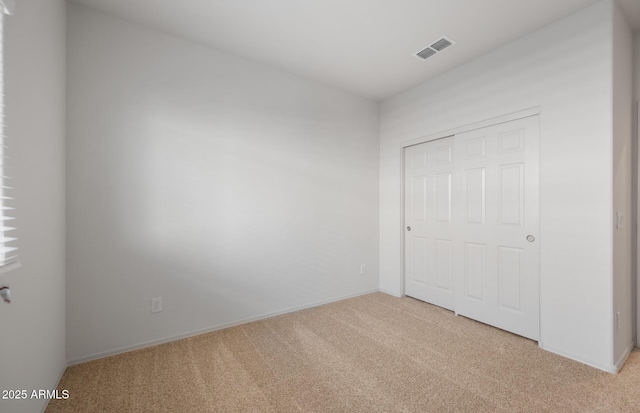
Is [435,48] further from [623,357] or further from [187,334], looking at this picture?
[187,334]

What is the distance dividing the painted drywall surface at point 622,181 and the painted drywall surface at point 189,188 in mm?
2394

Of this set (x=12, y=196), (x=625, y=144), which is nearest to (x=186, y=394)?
(x=12, y=196)

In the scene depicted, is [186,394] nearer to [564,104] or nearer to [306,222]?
[306,222]

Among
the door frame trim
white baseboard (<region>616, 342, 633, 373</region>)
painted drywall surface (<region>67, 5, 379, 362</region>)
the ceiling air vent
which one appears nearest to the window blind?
painted drywall surface (<region>67, 5, 379, 362</region>)

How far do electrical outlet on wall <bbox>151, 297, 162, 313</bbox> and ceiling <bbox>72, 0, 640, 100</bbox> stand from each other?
232cm

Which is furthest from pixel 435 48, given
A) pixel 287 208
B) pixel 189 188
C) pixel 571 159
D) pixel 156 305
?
pixel 156 305

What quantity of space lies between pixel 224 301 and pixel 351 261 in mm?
1655

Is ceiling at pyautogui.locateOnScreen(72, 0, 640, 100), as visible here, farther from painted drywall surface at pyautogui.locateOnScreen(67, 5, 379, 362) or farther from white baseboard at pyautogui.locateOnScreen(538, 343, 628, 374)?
white baseboard at pyautogui.locateOnScreen(538, 343, 628, 374)

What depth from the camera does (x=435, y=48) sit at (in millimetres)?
2627

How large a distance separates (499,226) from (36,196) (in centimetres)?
348

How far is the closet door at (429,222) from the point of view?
3125 millimetres

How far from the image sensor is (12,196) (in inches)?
49.3

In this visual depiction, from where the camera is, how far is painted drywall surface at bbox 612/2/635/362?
2.00 meters

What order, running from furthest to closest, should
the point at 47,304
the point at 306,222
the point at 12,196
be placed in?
the point at 306,222
the point at 47,304
the point at 12,196
